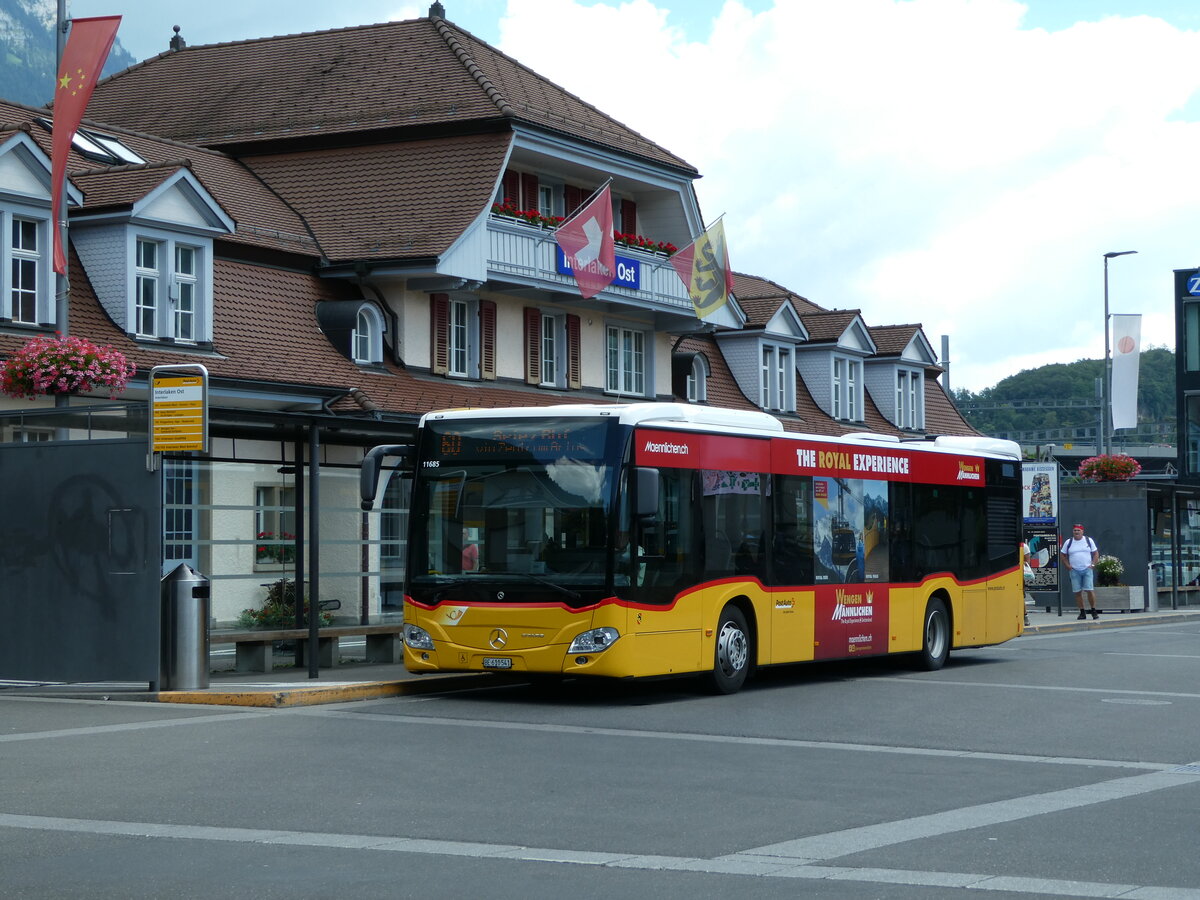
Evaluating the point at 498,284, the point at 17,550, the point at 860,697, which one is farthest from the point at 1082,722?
the point at 498,284

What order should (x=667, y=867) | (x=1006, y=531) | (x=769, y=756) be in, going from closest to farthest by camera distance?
(x=667, y=867), (x=769, y=756), (x=1006, y=531)

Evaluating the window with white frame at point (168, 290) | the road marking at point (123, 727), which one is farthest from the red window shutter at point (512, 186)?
the road marking at point (123, 727)

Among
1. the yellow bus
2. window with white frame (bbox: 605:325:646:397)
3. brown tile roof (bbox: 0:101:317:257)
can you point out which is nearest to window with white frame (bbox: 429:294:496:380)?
brown tile roof (bbox: 0:101:317:257)

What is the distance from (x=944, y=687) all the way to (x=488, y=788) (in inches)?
393

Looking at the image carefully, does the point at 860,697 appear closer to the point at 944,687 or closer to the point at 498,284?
the point at 944,687

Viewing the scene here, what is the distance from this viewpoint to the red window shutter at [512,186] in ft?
115

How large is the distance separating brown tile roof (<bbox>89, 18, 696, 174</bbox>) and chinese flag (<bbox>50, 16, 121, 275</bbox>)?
12974 mm

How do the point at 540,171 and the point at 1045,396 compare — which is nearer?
the point at 540,171

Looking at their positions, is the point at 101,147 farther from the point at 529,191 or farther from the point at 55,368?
the point at 55,368

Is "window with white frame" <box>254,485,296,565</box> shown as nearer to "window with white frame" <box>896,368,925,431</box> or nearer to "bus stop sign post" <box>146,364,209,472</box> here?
"bus stop sign post" <box>146,364,209,472</box>

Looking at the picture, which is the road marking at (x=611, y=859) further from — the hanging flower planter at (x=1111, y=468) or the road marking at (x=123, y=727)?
the hanging flower planter at (x=1111, y=468)

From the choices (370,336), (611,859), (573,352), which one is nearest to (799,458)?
(611,859)

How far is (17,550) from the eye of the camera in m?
18.6

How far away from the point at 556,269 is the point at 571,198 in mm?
3100
